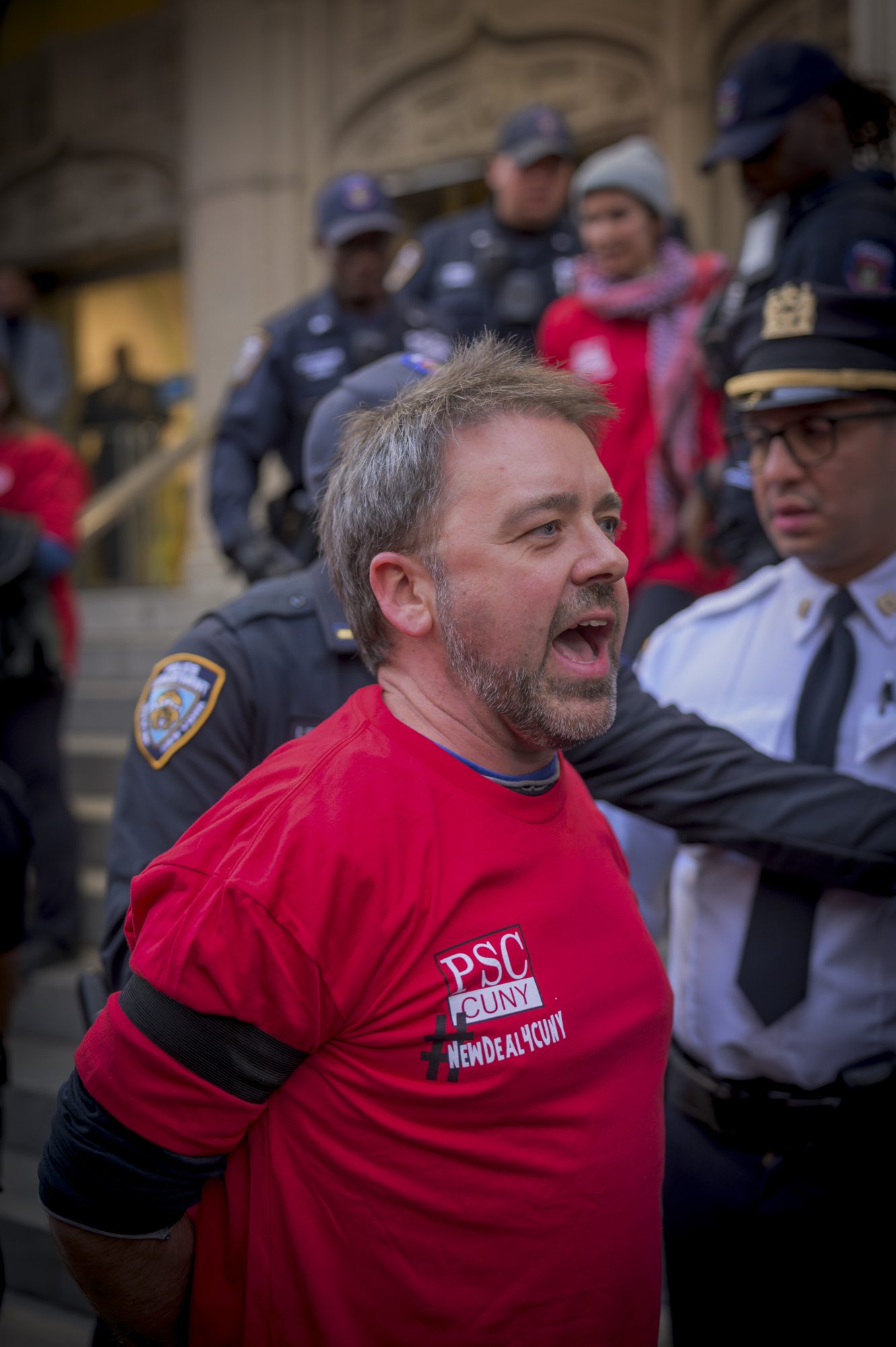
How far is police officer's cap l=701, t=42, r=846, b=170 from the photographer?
3000mm

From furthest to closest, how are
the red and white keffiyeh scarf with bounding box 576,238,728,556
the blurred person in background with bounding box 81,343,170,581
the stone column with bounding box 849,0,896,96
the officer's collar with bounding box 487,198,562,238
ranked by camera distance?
the blurred person in background with bounding box 81,343,170,581 < the officer's collar with bounding box 487,198,562,238 < the stone column with bounding box 849,0,896,96 < the red and white keffiyeh scarf with bounding box 576,238,728,556

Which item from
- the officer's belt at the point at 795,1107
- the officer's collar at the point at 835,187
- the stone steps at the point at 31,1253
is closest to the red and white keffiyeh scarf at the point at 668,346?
the officer's collar at the point at 835,187

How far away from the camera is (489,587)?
138 cm

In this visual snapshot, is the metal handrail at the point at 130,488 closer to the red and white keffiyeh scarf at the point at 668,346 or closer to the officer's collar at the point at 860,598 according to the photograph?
the red and white keffiyeh scarf at the point at 668,346

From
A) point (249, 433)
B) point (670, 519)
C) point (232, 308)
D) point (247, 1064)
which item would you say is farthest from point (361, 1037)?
point (232, 308)

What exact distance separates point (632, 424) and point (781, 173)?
83cm

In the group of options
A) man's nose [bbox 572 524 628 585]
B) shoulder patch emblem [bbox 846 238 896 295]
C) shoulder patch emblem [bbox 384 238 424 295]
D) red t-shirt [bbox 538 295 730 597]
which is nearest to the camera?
man's nose [bbox 572 524 628 585]

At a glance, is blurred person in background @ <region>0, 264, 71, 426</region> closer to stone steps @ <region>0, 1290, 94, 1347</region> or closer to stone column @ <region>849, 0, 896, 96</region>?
stone column @ <region>849, 0, 896, 96</region>

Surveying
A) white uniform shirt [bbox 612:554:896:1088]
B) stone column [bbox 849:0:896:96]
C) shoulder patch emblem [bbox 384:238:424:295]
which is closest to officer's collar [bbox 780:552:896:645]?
white uniform shirt [bbox 612:554:896:1088]

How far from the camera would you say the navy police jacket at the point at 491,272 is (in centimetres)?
462

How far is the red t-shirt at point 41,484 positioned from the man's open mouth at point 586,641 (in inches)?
130

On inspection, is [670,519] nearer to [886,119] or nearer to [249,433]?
[886,119]

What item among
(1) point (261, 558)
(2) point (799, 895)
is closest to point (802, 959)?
(2) point (799, 895)

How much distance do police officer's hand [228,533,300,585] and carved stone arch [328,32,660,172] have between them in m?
5.46
